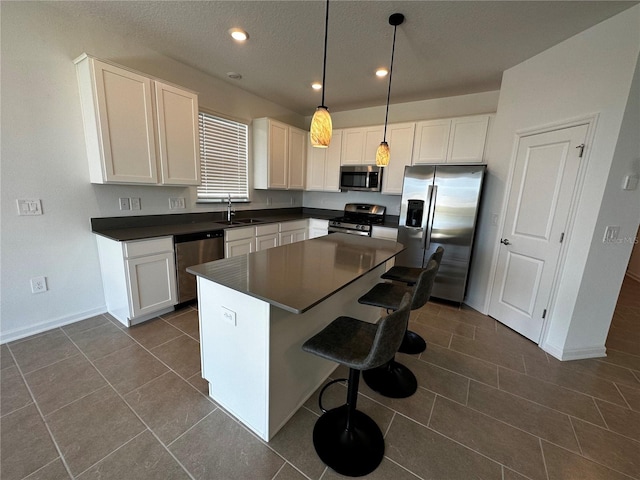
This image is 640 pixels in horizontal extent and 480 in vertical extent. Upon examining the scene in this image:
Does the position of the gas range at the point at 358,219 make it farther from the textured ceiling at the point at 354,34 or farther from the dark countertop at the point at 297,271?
the textured ceiling at the point at 354,34

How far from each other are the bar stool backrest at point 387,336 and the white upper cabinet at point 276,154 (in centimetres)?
336

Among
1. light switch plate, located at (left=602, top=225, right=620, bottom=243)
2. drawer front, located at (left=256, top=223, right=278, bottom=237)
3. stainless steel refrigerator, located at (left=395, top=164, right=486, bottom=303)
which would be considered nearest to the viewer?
light switch plate, located at (left=602, top=225, right=620, bottom=243)

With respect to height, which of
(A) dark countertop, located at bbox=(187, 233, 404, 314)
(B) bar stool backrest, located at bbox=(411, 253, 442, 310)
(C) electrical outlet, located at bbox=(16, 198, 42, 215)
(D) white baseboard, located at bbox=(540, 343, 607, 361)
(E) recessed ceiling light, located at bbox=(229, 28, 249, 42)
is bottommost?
(D) white baseboard, located at bbox=(540, 343, 607, 361)

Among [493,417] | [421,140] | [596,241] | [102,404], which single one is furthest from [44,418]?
[421,140]

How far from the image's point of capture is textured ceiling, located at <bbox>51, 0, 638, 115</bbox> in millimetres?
1996

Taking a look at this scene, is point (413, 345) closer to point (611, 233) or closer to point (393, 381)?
point (393, 381)

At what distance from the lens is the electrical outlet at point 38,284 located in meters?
2.31

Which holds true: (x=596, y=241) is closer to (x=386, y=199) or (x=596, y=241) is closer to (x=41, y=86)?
(x=386, y=199)

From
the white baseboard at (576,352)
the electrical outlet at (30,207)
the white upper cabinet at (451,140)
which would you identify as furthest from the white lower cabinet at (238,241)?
the white baseboard at (576,352)

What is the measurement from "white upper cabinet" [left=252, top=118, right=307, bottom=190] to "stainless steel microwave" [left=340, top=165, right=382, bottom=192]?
852 mm

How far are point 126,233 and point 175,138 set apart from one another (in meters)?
1.10

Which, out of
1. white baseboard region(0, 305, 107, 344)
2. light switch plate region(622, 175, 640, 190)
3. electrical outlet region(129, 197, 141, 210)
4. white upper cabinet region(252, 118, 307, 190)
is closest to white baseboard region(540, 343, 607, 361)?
light switch plate region(622, 175, 640, 190)

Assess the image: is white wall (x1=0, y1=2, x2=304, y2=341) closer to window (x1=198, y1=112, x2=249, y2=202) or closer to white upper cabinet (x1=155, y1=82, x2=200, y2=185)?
white upper cabinet (x1=155, y1=82, x2=200, y2=185)

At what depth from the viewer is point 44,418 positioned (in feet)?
5.08
